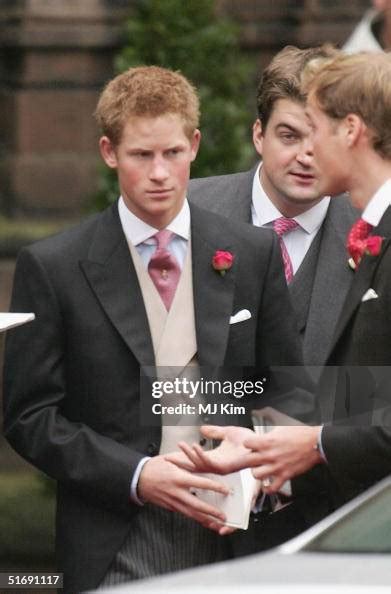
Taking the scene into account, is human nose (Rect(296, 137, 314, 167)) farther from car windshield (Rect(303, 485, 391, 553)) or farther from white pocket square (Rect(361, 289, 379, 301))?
car windshield (Rect(303, 485, 391, 553))

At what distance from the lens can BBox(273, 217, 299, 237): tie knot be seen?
5.63 meters

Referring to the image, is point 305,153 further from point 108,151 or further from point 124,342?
point 124,342

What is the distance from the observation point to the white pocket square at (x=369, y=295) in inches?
176

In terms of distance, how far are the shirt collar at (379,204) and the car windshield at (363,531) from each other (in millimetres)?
852

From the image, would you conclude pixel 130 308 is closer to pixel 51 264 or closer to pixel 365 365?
pixel 51 264

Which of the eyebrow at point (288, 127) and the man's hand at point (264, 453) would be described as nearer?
the man's hand at point (264, 453)

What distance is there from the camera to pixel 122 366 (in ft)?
15.9

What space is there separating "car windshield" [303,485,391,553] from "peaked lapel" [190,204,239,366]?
98 cm

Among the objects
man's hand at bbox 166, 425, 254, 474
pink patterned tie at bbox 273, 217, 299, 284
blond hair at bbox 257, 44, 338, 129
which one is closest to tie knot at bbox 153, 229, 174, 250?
man's hand at bbox 166, 425, 254, 474

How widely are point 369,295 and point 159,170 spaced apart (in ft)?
2.35

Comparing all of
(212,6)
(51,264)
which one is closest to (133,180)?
(51,264)

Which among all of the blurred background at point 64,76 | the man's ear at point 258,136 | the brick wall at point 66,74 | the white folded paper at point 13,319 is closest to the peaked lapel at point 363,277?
the white folded paper at point 13,319

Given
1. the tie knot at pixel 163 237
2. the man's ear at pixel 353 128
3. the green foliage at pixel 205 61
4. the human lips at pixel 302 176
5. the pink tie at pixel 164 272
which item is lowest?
the pink tie at pixel 164 272

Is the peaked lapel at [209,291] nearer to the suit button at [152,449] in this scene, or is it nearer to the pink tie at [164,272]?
the pink tie at [164,272]
